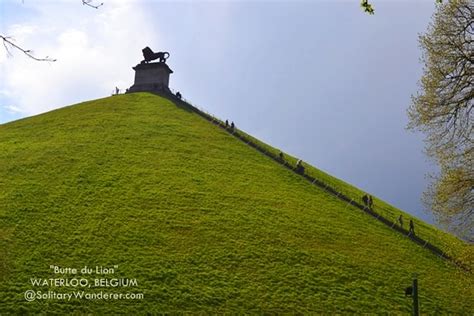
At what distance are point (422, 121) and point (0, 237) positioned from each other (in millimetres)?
24896

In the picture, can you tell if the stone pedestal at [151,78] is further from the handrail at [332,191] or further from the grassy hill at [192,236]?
the grassy hill at [192,236]

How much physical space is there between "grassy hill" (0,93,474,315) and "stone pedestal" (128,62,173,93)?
21165 mm

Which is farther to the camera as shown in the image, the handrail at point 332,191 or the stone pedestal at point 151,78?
the stone pedestal at point 151,78

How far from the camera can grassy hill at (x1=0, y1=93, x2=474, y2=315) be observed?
22.2m

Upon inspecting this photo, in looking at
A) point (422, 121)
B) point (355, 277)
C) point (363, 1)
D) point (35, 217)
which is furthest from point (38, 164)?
point (363, 1)

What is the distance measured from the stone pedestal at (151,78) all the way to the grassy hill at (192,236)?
21.2m

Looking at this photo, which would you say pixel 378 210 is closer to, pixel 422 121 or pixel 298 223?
pixel 298 223

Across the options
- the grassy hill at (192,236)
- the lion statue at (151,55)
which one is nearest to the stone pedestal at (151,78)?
the lion statue at (151,55)

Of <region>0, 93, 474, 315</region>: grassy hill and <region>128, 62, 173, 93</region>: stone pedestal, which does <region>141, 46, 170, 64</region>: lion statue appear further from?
<region>0, 93, 474, 315</region>: grassy hill

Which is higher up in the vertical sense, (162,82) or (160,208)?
(162,82)

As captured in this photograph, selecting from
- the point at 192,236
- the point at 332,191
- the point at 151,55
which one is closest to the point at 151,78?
the point at 151,55

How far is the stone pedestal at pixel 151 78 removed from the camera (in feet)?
218

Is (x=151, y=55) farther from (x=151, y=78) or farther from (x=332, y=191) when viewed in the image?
(x=332, y=191)

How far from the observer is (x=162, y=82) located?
67.1 meters
